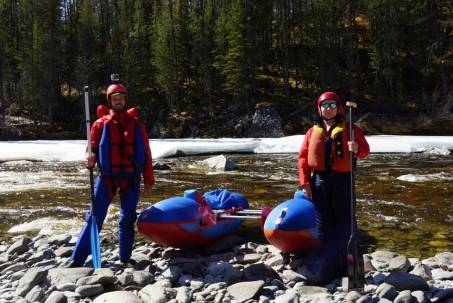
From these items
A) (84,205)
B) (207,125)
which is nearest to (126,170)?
(84,205)

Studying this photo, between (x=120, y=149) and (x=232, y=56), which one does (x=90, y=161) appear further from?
(x=232, y=56)

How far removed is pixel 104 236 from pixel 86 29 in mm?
45012

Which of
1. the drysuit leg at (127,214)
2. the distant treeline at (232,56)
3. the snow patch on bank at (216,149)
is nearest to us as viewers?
the drysuit leg at (127,214)

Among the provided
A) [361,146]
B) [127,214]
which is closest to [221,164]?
[127,214]

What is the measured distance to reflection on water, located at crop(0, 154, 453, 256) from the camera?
7.60 meters

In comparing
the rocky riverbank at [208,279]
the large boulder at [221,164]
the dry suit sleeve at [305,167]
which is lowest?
the rocky riverbank at [208,279]

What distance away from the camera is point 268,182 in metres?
13.3

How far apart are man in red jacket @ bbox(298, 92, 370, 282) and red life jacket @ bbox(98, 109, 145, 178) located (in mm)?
2013

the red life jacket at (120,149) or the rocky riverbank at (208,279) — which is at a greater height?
the red life jacket at (120,149)

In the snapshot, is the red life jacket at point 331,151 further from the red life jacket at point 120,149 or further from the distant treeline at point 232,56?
the distant treeline at point 232,56

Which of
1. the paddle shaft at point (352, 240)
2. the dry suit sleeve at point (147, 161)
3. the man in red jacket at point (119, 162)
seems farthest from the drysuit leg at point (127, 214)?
the paddle shaft at point (352, 240)

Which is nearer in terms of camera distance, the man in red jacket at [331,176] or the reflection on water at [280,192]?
the man in red jacket at [331,176]

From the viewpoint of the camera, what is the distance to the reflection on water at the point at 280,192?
24.9 ft

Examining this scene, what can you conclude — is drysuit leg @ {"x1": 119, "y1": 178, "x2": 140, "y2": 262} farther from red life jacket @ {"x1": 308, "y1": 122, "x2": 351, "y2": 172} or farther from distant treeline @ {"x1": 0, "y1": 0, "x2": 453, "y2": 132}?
distant treeline @ {"x1": 0, "y1": 0, "x2": 453, "y2": 132}
